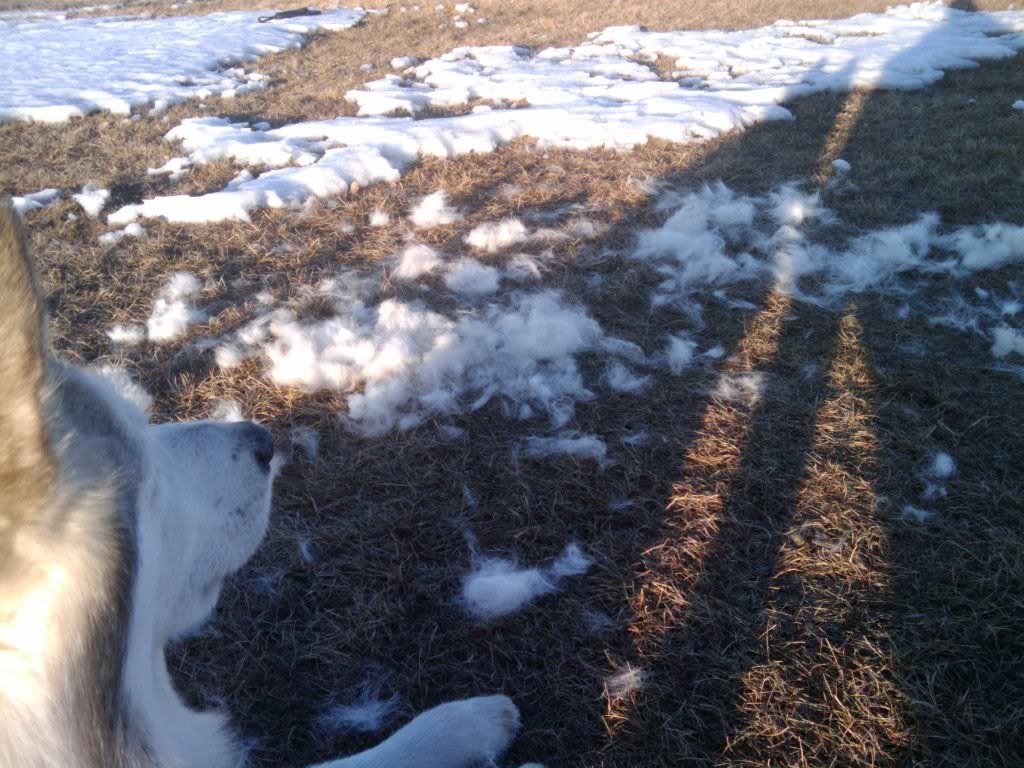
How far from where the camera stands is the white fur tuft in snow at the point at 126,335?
2.93 metres

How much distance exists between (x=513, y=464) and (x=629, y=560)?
596 millimetres

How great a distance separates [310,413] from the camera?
2535 mm

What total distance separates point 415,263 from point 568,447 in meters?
1.69

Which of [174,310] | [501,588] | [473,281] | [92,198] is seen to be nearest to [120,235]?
[92,198]

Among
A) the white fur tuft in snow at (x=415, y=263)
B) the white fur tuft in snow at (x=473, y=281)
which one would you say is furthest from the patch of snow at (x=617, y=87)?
the white fur tuft in snow at (x=473, y=281)

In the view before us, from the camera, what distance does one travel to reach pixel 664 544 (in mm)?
2012

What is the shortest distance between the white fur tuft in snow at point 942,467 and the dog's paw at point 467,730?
179 centimetres

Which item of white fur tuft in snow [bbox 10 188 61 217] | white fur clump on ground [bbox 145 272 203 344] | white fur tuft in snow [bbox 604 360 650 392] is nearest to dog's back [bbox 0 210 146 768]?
white fur tuft in snow [bbox 604 360 650 392]

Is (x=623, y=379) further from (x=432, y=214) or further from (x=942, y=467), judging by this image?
(x=432, y=214)

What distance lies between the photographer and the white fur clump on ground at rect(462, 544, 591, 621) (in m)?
1.84

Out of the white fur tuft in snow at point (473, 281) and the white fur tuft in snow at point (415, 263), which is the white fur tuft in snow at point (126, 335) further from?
the white fur tuft in snow at point (473, 281)

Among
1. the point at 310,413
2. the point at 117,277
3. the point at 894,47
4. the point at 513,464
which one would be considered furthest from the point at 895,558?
the point at 894,47

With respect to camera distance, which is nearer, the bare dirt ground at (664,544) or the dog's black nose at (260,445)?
the dog's black nose at (260,445)

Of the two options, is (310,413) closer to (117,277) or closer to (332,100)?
(117,277)
